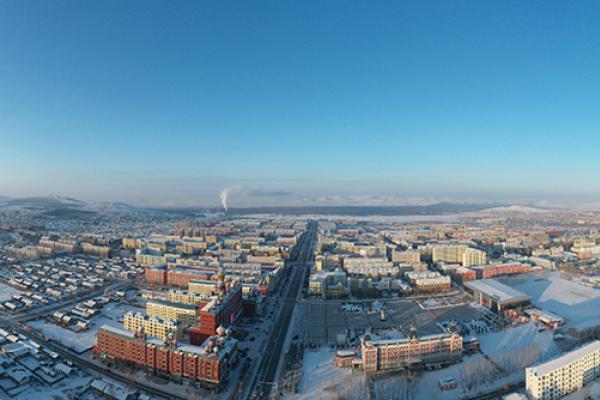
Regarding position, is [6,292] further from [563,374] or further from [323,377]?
[563,374]

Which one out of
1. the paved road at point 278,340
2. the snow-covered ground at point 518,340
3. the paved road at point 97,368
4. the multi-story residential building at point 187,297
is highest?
the multi-story residential building at point 187,297

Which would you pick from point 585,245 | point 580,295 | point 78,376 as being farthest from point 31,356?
point 585,245

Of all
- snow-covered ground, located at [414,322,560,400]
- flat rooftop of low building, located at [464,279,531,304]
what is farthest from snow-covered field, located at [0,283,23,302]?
flat rooftop of low building, located at [464,279,531,304]

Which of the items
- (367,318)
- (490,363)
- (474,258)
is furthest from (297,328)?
(474,258)

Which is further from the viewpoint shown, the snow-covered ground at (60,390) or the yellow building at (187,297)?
the yellow building at (187,297)

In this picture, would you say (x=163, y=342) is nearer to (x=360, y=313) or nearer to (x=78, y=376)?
(x=78, y=376)

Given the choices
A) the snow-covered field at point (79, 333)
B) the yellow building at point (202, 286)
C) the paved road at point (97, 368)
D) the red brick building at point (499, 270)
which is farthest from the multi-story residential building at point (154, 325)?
the red brick building at point (499, 270)

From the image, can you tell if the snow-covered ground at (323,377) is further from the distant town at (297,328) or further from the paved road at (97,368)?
the paved road at (97,368)
